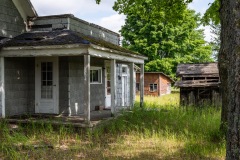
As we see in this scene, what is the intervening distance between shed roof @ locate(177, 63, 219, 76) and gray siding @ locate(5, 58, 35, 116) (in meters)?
10.5

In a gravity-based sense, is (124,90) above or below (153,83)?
below

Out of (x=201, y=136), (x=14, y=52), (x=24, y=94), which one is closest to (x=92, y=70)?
(x=24, y=94)

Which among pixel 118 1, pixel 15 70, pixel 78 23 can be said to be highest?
pixel 118 1

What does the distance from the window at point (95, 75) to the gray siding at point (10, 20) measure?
4.00 m

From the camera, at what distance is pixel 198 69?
62.5 feet

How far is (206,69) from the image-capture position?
18.9 m

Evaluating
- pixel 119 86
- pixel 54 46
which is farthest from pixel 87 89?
pixel 119 86

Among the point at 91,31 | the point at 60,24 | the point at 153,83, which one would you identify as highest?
the point at 91,31

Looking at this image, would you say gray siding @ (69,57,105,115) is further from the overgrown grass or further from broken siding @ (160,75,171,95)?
broken siding @ (160,75,171,95)

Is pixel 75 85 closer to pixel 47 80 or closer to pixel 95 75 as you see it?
pixel 47 80

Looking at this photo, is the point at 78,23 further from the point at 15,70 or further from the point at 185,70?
the point at 185,70

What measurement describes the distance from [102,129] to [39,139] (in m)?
2.39

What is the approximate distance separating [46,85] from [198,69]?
11.1 metres

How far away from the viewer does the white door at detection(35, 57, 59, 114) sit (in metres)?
12.2
